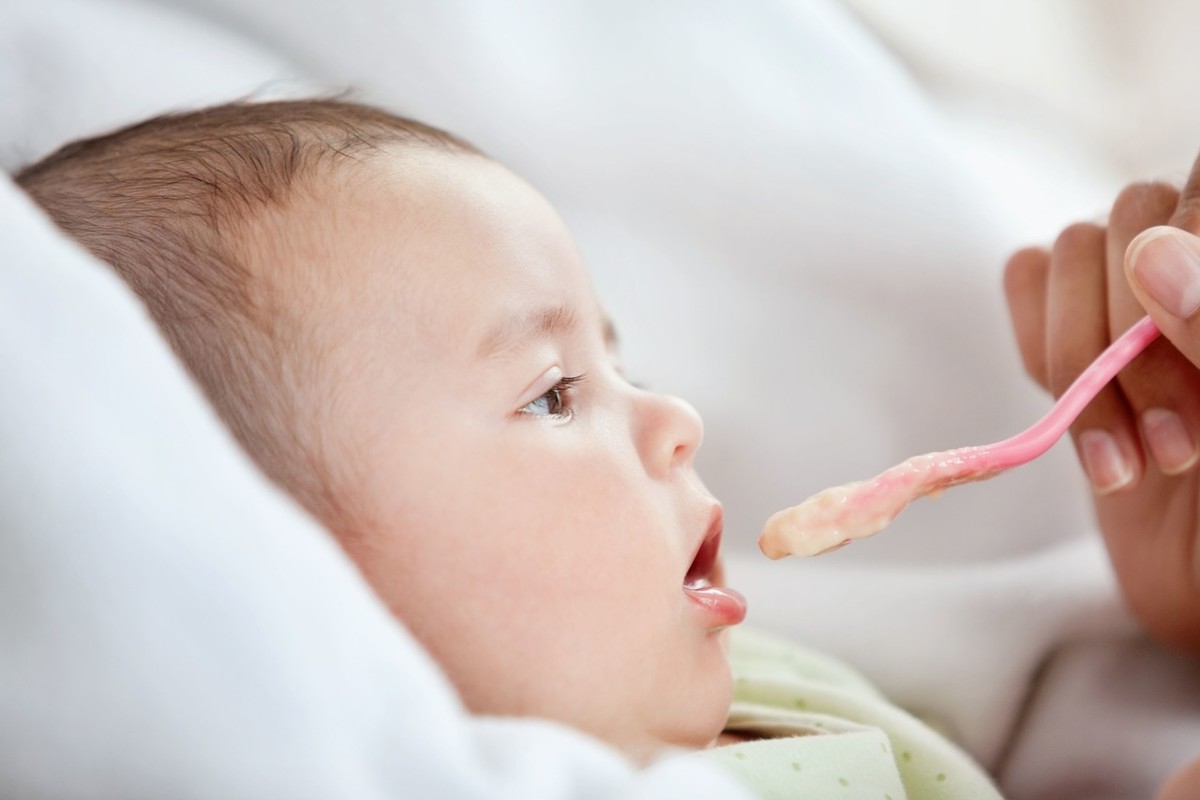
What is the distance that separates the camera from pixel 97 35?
3.91 feet

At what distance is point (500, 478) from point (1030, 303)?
2.04 feet

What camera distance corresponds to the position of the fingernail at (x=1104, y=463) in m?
0.93

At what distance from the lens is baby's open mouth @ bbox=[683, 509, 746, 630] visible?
81 cm

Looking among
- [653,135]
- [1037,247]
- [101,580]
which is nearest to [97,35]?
[653,135]

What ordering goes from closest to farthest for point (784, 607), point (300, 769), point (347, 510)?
point (300, 769) → point (347, 510) → point (784, 607)

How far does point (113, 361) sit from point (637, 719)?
40cm

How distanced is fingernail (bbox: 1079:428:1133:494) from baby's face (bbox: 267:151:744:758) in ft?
1.12

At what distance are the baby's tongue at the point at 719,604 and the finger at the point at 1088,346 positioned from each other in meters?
0.34

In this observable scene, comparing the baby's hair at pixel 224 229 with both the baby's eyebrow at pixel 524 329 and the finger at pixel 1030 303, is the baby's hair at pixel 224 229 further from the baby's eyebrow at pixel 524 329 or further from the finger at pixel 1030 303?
the finger at pixel 1030 303

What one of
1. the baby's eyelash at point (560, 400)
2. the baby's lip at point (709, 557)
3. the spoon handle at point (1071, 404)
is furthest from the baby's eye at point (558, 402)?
the spoon handle at point (1071, 404)

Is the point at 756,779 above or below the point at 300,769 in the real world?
below

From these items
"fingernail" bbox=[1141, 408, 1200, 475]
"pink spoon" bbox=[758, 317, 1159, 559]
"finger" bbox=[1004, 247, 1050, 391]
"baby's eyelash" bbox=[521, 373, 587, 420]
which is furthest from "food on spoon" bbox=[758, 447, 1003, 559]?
"finger" bbox=[1004, 247, 1050, 391]

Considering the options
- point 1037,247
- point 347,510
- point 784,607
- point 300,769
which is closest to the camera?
point 300,769

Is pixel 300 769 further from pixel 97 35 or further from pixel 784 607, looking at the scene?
pixel 97 35
